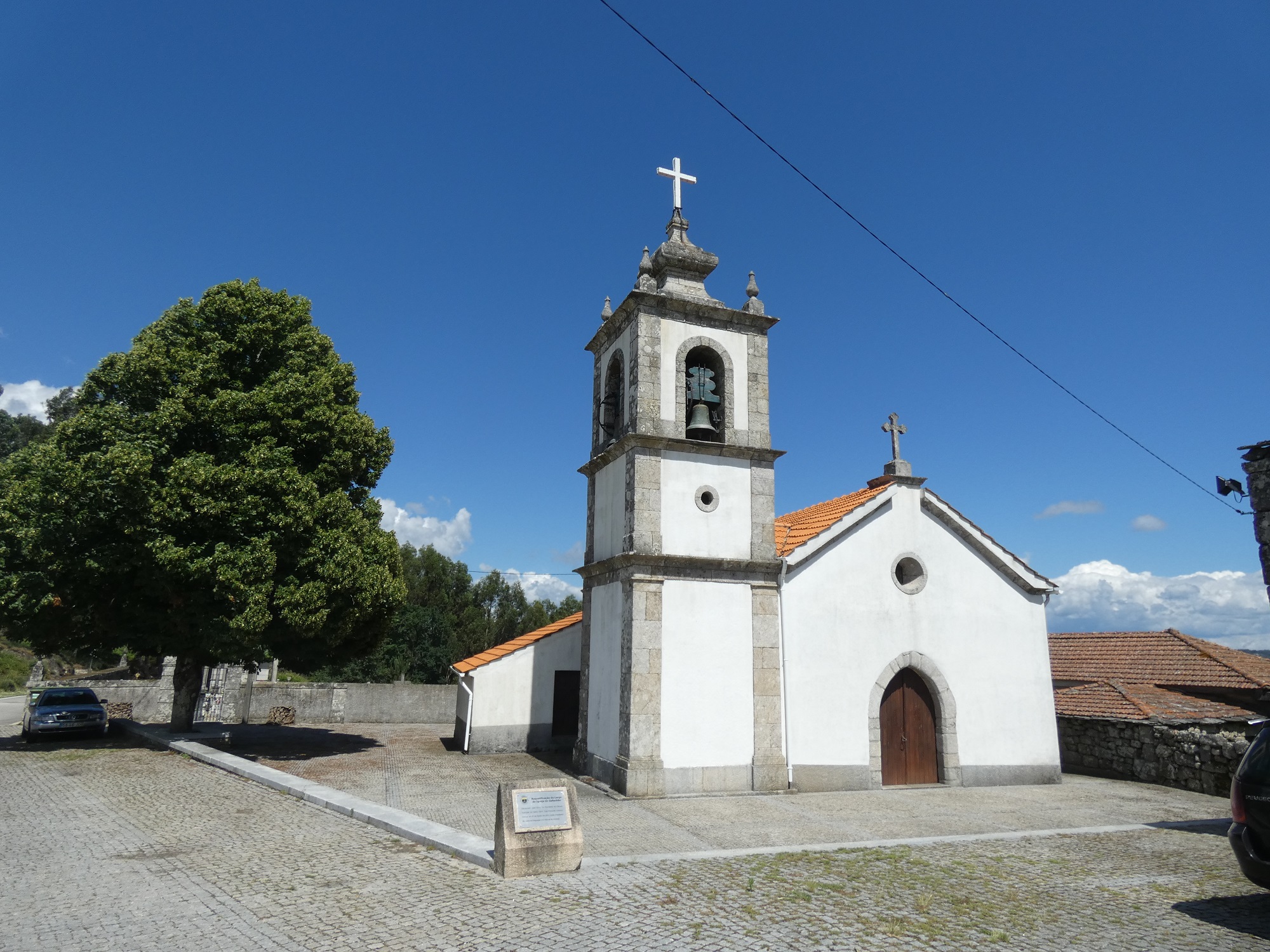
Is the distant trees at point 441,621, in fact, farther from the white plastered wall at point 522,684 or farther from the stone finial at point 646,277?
the stone finial at point 646,277

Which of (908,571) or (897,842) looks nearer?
(897,842)

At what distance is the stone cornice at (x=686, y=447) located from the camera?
1393 centimetres

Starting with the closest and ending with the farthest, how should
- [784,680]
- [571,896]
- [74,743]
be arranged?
[571,896]
[784,680]
[74,743]

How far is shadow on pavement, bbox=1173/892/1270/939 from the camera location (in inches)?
257

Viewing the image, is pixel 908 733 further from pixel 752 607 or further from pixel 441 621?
pixel 441 621

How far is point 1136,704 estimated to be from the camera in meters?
16.2

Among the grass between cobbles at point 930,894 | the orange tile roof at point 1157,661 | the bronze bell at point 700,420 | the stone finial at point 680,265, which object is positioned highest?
the stone finial at point 680,265

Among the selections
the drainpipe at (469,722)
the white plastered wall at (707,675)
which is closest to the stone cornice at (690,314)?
the white plastered wall at (707,675)

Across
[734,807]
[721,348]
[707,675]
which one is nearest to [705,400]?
[721,348]

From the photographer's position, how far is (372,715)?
25.9 metres

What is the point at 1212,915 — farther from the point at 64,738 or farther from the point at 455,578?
the point at 455,578

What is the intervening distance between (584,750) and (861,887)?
7.96m

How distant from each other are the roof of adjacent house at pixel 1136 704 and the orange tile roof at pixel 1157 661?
48 cm

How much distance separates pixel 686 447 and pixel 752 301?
3.54m
